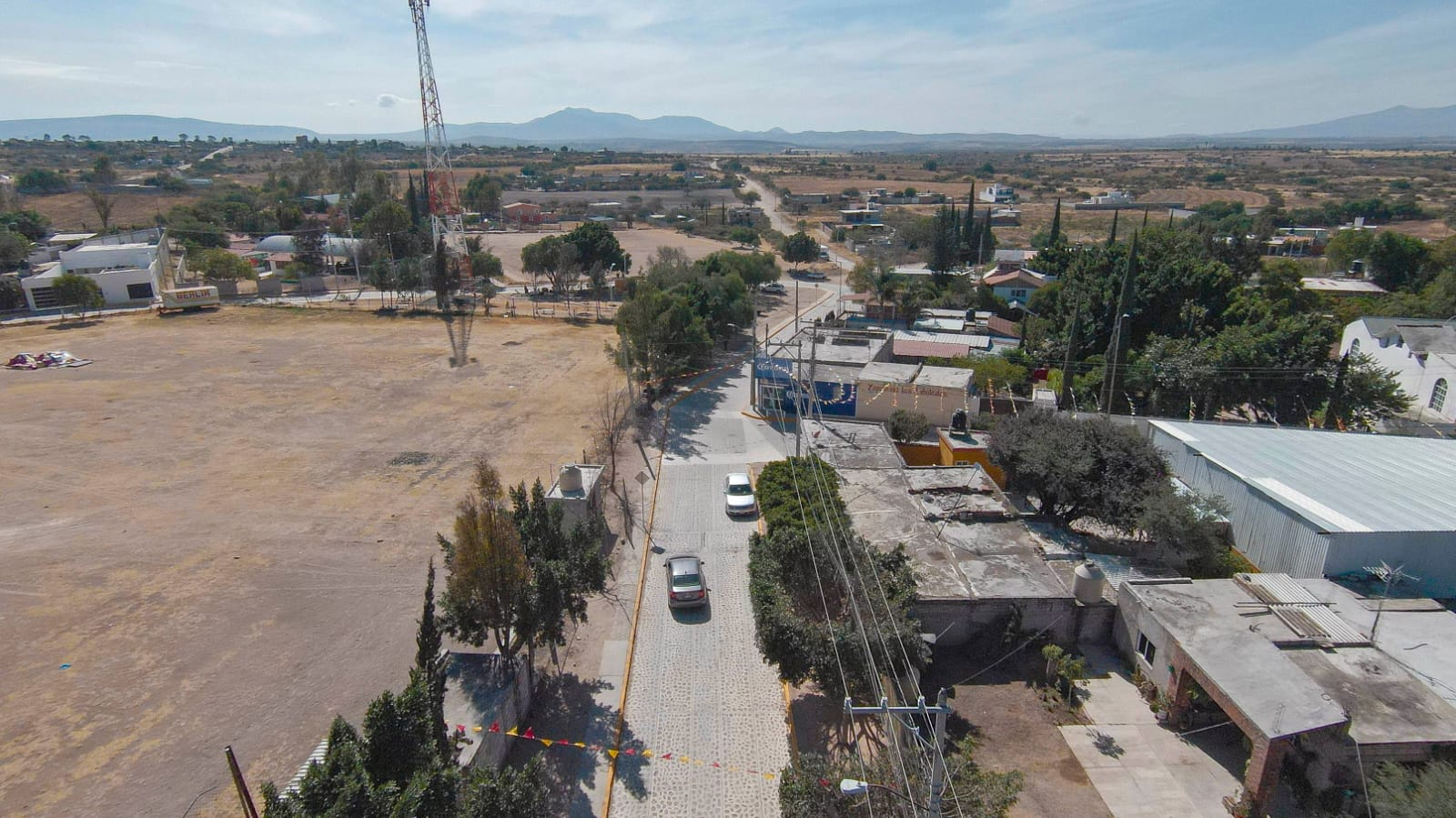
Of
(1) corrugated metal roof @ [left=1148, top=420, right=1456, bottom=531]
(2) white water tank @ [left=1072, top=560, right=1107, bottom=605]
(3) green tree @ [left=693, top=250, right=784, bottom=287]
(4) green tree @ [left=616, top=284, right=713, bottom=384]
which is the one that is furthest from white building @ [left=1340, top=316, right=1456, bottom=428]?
(3) green tree @ [left=693, top=250, right=784, bottom=287]

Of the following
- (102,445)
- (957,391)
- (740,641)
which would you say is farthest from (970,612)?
(102,445)

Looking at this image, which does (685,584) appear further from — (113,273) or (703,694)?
(113,273)

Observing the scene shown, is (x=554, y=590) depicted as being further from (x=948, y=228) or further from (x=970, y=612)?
(x=948, y=228)

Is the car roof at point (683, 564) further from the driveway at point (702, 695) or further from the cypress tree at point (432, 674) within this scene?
the cypress tree at point (432, 674)

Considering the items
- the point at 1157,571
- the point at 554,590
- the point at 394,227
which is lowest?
the point at 1157,571

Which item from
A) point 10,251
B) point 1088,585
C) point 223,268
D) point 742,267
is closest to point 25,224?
point 10,251

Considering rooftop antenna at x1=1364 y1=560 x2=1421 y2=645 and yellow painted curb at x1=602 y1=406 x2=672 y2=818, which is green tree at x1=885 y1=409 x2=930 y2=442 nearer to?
yellow painted curb at x1=602 y1=406 x2=672 y2=818

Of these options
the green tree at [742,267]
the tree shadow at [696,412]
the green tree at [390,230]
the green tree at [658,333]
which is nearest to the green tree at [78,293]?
the green tree at [390,230]
